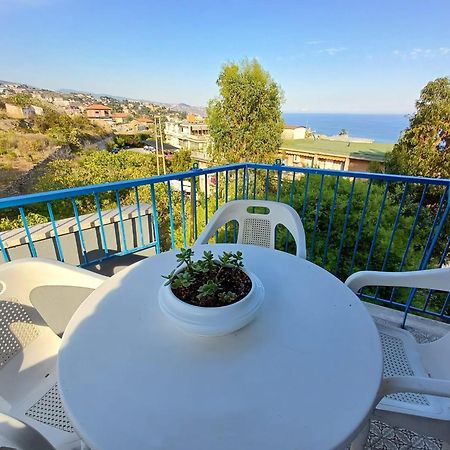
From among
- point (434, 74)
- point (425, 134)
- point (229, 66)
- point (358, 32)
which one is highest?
point (358, 32)

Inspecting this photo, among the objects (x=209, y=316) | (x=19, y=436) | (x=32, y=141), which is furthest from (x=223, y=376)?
(x=32, y=141)

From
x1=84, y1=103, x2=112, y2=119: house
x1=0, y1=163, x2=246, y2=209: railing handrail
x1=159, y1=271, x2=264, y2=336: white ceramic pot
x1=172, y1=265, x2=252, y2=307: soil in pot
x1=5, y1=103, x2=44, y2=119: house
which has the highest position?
x1=84, y1=103, x2=112, y2=119: house

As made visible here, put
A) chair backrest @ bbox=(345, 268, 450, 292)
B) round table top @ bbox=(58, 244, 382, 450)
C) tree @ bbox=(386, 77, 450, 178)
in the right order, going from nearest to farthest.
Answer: round table top @ bbox=(58, 244, 382, 450), chair backrest @ bbox=(345, 268, 450, 292), tree @ bbox=(386, 77, 450, 178)

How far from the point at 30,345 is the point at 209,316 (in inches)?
40.9

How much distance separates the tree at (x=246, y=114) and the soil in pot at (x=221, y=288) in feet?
38.4

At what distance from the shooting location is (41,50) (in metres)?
22.5

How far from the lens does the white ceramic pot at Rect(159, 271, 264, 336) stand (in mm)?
887

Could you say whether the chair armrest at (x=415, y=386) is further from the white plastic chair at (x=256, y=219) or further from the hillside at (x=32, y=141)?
the hillside at (x=32, y=141)

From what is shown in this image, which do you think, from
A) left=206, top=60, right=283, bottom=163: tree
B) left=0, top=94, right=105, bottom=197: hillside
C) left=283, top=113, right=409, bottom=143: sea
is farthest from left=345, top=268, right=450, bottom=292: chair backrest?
left=0, top=94, right=105, bottom=197: hillside

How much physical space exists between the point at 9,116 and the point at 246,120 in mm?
14630

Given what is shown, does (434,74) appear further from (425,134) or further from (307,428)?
(307,428)

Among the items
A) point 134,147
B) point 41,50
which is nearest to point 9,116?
point 41,50

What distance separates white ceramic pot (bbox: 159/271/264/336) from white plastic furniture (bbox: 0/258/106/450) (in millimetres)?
602

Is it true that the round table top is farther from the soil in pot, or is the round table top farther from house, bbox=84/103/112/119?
house, bbox=84/103/112/119
